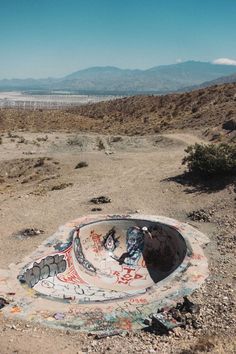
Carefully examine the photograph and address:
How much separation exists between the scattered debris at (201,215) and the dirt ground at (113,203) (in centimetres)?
10

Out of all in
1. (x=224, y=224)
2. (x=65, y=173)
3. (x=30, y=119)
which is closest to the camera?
(x=224, y=224)

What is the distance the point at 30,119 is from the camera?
80.8 metres

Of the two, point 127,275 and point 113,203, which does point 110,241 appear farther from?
point 113,203

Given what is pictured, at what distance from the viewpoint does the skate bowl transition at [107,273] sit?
48.9 ft

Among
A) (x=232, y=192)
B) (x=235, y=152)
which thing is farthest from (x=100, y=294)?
(x=235, y=152)

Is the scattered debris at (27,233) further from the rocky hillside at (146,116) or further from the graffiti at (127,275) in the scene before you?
the rocky hillside at (146,116)

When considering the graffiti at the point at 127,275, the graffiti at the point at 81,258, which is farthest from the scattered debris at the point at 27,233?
the graffiti at the point at 127,275

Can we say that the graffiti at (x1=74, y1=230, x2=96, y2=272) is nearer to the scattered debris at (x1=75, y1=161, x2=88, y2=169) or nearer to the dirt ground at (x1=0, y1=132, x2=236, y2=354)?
the dirt ground at (x1=0, y1=132, x2=236, y2=354)

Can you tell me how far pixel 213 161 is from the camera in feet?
90.2

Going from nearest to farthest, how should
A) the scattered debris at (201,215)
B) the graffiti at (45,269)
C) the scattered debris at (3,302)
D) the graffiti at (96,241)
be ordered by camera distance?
the scattered debris at (3,302), the graffiti at (45,269), the graffiti at (96,241), the scattered debris at (201,215)

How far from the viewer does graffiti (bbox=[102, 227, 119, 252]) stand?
21938mm

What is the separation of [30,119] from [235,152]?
58571 mm

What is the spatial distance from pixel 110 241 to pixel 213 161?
30.0 ft

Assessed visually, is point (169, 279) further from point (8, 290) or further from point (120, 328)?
point (8, 290)
